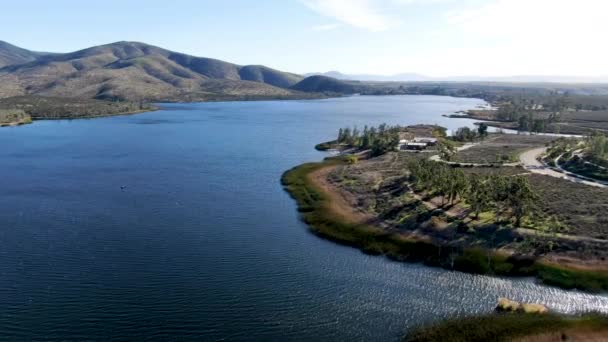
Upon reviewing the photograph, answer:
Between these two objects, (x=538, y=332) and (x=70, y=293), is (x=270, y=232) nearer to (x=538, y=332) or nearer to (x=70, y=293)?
(x=70, y=293)

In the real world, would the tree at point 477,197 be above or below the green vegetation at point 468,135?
above

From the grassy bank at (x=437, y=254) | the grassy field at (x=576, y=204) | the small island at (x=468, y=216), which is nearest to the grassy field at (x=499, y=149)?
the small island at (x=468, y=216)

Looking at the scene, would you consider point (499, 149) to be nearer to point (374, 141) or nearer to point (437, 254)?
point (374, 141)

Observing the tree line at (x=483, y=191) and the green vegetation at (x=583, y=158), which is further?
the green vegetation at (x=583, y=158)

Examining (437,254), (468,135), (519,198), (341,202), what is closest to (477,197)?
(519,198)

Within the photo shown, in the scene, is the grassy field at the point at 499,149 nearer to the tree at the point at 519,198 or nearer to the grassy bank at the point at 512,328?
the tree at the point at 519,198

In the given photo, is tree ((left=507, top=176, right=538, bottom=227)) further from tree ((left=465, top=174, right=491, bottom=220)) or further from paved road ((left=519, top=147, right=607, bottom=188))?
paved road ((left=519, top=147, right=607, bottom=188))

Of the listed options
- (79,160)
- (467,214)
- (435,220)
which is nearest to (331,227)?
(435,220)
